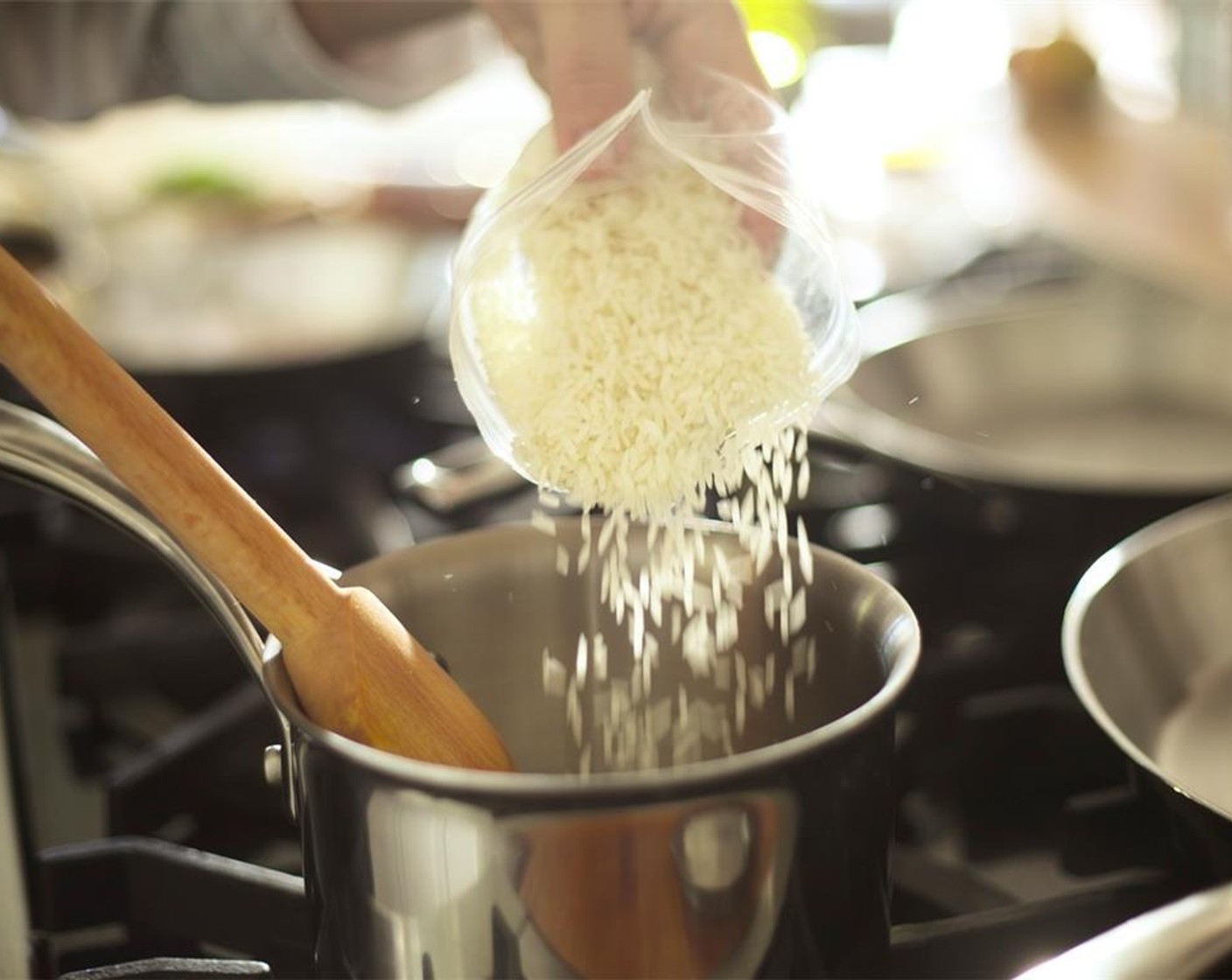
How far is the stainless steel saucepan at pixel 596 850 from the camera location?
377 mm

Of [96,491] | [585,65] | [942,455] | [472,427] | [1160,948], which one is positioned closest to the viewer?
[1160,948]

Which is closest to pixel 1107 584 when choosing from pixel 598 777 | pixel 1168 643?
pixel 1168 643

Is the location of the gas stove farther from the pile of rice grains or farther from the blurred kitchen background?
the pile of rice grains

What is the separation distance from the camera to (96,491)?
48 centimetres

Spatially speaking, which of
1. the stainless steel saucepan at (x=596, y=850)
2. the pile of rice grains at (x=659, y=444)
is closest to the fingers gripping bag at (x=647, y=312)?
the pile of rice grains at (x=659, y=444)

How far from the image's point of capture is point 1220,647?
69 cm

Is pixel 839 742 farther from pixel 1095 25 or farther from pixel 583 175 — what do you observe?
pixel 1095 25

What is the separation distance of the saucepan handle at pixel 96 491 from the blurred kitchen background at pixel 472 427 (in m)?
0.10

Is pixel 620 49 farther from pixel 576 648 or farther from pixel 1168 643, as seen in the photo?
pixel 1168 643

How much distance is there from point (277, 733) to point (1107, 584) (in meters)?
0.35

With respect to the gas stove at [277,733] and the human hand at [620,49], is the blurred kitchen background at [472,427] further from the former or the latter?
the human hand at [620,49]

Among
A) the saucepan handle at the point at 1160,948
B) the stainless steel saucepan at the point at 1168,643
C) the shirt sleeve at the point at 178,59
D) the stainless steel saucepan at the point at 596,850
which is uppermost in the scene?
the shirt sleeve at the point at 178,59

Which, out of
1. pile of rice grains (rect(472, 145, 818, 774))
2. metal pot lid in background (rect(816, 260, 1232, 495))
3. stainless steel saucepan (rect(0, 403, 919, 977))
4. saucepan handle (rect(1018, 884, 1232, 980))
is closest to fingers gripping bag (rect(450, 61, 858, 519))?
pile of rice grains (rect(472, 145, 818, 774))

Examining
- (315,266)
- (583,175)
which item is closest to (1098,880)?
(583,175)
